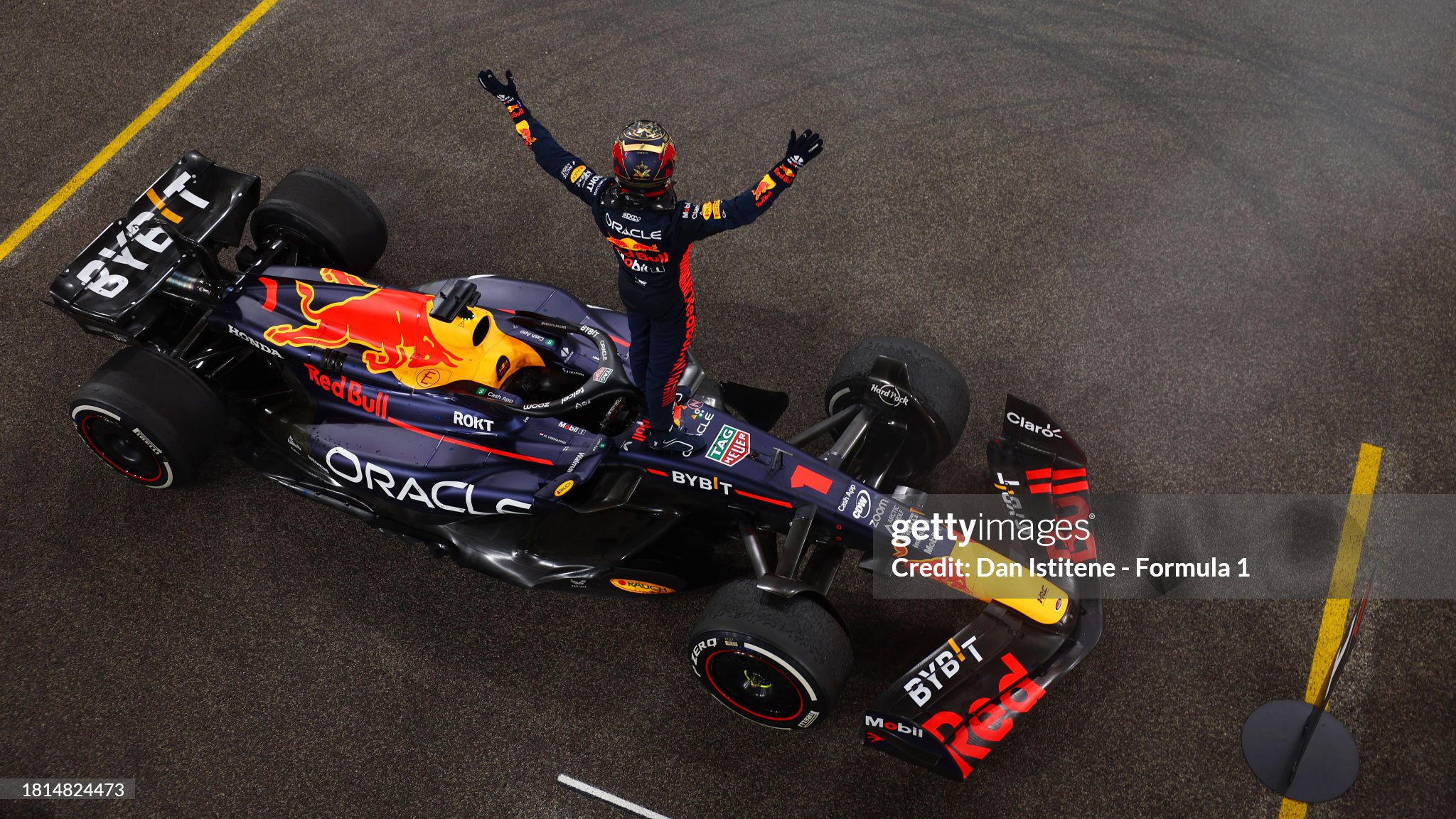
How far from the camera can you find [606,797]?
455cm

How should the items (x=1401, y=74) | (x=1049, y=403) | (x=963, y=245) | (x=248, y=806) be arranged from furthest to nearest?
(x=1401, y=74) → (x=963, y=245) → (x=1049, y=403) → (x=248, y=806)

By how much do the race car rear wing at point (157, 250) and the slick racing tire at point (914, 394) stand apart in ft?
10.4

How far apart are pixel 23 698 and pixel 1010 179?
613 cm

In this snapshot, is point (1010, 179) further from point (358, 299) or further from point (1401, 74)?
point (358, 299)

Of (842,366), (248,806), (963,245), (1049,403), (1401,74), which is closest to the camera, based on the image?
(248,806)

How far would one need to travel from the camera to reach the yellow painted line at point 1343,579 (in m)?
4.82

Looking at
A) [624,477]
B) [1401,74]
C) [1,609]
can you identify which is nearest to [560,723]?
[624,477]

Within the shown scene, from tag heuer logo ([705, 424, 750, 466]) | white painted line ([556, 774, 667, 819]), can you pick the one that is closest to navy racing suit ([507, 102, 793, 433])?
tag heuer logo ([705, 424, 750, 466])

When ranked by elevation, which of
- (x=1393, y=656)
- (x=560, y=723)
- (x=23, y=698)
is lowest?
(x=1393, y=656)

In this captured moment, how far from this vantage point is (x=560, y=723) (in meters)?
4.74

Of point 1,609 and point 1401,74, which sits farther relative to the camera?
point 1401,74

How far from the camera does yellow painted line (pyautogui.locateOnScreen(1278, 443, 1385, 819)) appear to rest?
4.82 metres

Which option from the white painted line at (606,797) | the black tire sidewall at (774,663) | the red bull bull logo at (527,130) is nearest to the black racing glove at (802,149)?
the red bull bull logo at (527,130)

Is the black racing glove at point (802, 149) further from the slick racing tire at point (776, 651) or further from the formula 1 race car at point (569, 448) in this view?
the slick racing tire at point (776, 651)
